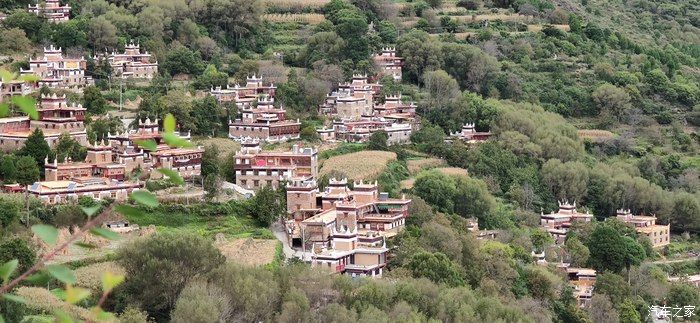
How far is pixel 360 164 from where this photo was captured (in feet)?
101

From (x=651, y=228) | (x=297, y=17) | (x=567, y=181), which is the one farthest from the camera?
(x=297, y=17)

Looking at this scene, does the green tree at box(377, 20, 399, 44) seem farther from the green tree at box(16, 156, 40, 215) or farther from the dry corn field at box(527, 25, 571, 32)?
the green tree at box(16, 156, 40, 215)

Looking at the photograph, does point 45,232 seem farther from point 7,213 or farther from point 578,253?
point 578,253

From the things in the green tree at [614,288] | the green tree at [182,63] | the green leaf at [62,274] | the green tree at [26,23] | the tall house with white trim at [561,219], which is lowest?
the green tree at [614,288]

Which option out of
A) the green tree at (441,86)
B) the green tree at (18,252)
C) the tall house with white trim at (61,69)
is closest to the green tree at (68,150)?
the tall house with white trim at (61,69)

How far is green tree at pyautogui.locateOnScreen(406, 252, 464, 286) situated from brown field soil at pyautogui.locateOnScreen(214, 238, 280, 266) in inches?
100

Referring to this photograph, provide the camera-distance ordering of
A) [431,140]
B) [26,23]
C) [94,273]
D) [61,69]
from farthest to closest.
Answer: [26,23], [431,140], [61,69], [94,273]

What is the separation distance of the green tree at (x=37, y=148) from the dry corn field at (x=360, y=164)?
6827mm

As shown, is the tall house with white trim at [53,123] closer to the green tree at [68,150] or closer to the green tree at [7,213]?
the green tree at [68,150]

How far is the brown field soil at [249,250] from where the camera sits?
73.7ft

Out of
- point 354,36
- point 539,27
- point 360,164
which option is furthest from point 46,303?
point 539,27

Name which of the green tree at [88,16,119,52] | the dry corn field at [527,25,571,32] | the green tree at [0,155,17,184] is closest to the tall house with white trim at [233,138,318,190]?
the green tree at [0,155,17,184]

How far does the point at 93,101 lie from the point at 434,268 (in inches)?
418

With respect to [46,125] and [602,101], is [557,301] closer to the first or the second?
[46,125]
